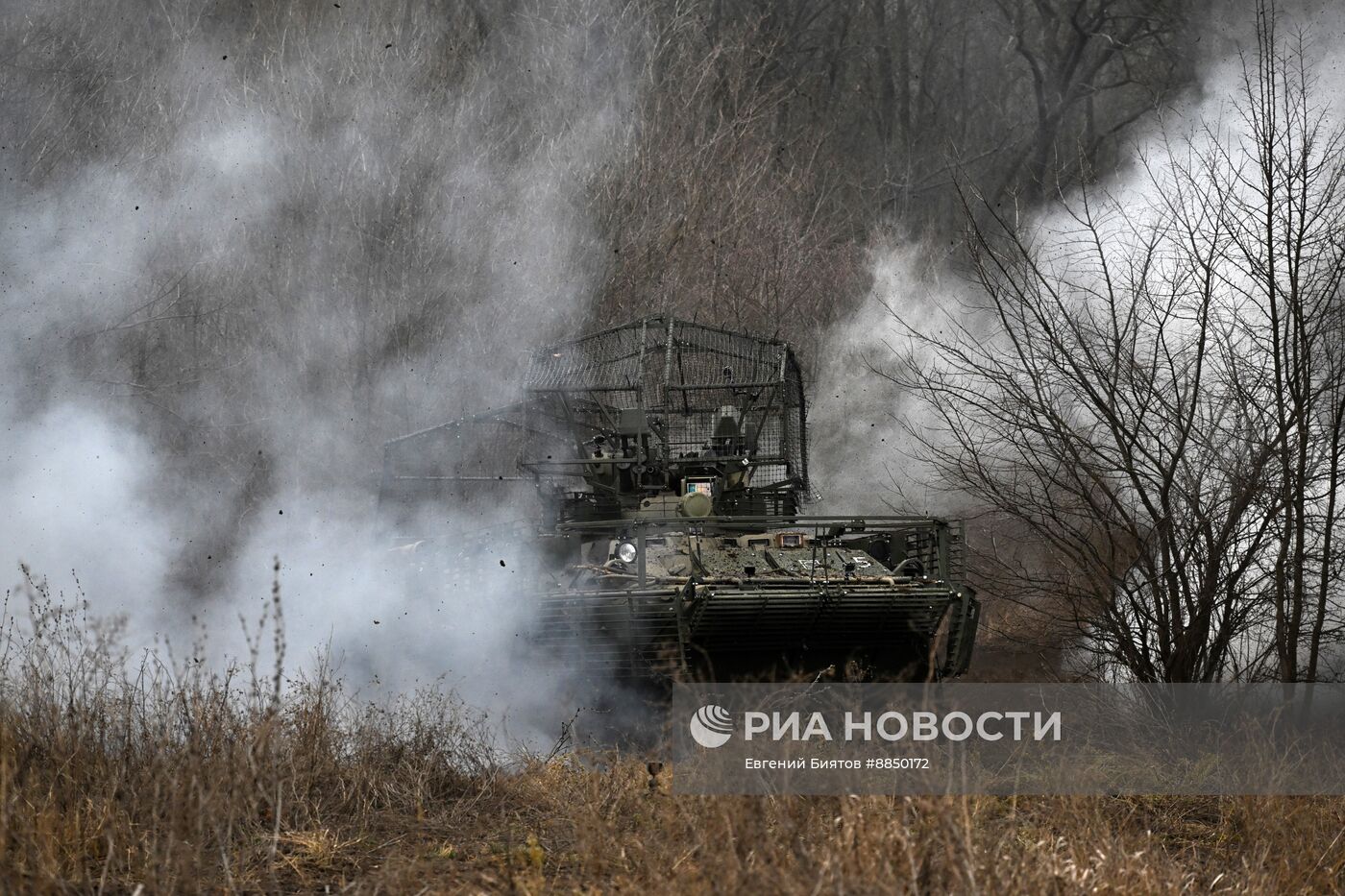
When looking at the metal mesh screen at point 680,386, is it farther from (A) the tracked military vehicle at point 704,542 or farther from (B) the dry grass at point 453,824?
(B) the dry grass at point 453,824

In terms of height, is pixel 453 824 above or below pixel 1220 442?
below

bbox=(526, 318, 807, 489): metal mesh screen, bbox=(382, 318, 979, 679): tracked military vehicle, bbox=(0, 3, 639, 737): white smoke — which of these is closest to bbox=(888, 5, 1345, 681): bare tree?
bbox=(382, 318, 979, 679): tracked military vehicle

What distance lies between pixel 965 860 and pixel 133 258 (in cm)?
1632

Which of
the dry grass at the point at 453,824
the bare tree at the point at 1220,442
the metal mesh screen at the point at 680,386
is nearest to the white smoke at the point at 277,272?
the metal mesh screen at the point at 680,386

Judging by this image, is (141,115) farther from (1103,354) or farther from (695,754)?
(695,754)

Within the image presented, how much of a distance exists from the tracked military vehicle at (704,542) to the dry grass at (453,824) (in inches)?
54.3

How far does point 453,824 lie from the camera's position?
289 inches

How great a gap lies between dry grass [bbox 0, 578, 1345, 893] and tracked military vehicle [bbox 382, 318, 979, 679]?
1.38 m

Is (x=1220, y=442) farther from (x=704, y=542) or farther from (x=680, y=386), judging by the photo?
(x=680, y=386)

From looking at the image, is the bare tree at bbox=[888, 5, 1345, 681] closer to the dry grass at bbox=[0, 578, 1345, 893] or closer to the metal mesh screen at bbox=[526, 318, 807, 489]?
the dry grass at bbox=[0, 578, 1345, 893]

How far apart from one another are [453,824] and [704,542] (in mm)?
5404

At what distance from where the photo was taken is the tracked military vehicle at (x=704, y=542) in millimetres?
10594

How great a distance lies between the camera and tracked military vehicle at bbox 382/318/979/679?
10.6m

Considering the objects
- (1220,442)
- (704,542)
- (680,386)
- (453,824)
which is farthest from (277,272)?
(453,824)
